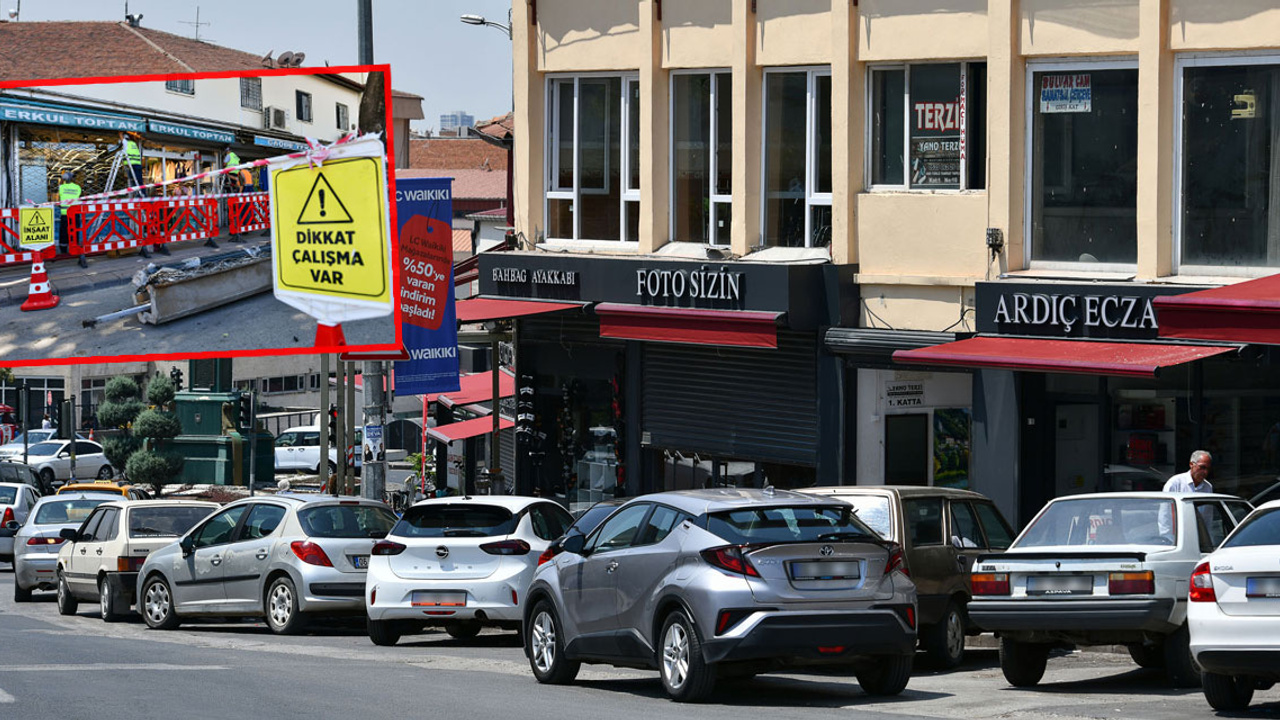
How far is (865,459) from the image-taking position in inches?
867

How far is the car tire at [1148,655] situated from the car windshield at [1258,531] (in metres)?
2.01

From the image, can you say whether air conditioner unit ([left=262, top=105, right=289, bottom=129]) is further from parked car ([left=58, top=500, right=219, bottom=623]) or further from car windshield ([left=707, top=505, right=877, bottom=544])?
car windshield ([left=707, top=505, right=877, bottom=544])

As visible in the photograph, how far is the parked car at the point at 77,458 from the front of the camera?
56.3 metres

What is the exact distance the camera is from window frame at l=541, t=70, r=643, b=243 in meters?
24.6

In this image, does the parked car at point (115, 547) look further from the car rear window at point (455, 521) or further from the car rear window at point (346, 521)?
the car rear window at point (455, 521)

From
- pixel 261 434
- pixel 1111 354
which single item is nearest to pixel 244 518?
pixel 1111 354

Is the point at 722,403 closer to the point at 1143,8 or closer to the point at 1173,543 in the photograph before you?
the point at 1143,8

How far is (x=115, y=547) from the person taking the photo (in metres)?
20.8

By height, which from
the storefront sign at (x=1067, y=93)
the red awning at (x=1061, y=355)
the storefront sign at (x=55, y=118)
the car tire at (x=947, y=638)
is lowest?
the car tire at (x=947, y=638)

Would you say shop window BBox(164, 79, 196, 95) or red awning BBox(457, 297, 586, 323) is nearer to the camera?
red awning BBox(457, 297, 586, 323)

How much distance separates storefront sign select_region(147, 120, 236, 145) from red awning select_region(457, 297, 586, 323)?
4.43m

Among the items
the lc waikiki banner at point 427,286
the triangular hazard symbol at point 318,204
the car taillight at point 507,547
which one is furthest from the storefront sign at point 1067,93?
the triangular hazard symbol at point 318,204

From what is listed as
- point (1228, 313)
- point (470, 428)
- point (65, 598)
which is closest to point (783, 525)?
point (1228, 313)

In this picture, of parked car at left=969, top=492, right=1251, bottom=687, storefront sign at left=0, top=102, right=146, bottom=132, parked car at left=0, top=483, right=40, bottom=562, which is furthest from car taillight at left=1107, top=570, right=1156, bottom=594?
parked car at left=0, top=483, right=40, bottom=562
